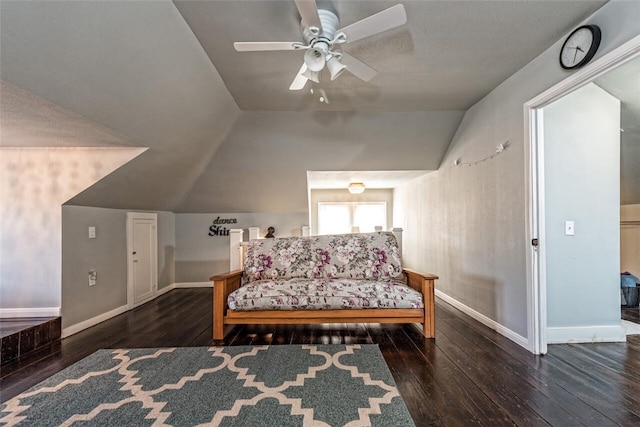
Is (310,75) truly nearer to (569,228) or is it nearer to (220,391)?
(220,391)

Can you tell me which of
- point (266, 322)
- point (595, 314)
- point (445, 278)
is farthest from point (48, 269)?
point (595, 314)

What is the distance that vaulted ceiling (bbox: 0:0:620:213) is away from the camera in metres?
1.83

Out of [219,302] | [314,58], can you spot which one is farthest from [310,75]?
[219,302]

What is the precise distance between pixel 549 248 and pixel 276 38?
120 inches

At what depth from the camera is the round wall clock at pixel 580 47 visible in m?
2.01

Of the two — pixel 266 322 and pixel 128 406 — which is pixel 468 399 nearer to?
pixel 266 322

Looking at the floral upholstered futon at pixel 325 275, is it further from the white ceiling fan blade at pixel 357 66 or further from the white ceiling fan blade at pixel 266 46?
the white ceiling fan blade at pixel 266 46

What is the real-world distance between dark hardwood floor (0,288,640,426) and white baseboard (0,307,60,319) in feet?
1.04

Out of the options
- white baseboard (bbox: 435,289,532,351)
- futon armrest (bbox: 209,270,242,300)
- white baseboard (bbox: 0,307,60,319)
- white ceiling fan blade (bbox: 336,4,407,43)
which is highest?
white ceiling fan blade (bbox: 336,4,407,43)

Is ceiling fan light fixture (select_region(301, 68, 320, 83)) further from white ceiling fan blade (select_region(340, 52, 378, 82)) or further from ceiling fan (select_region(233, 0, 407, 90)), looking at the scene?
white ceiling fan blade (select_region(340, 52, 378, 82))

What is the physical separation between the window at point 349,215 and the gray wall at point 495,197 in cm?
287

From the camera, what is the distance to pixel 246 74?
2.86m

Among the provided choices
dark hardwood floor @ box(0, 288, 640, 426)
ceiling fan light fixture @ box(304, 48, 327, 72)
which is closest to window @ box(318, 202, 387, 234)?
dark hardwood floor @ box(0, 288, 640, 426)

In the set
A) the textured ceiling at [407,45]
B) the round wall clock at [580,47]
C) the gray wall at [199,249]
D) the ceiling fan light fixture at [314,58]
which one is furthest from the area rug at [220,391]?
→ the gray wall at [199,249]
